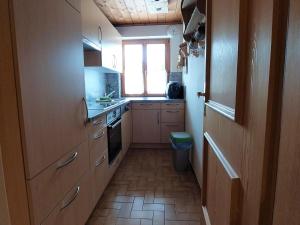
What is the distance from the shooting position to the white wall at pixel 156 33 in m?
3.84

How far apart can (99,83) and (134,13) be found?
1.28 metres

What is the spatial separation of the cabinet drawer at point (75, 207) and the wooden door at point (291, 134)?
108 cm

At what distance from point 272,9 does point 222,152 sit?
0.60 meters

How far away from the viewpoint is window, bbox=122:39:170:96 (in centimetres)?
407

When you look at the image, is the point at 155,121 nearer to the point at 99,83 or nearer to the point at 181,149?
the point at 181,149

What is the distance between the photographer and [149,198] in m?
2.07

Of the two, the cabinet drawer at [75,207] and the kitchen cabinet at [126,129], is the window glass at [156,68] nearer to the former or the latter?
the kitchen cabinet at [126,129]

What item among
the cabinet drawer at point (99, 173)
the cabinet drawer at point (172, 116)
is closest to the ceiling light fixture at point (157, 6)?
the cabinet drawer at point (172, 116)

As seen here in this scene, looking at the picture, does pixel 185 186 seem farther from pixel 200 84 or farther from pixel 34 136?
pixel 34 136

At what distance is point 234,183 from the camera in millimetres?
687

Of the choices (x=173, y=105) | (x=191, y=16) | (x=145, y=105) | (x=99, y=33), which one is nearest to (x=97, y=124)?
(x=99, y=33)

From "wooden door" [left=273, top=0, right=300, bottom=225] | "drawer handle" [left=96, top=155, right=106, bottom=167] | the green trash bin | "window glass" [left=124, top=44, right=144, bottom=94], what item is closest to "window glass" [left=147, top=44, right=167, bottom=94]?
"window glass" [left=124, top=44, right=144, bottom=94]

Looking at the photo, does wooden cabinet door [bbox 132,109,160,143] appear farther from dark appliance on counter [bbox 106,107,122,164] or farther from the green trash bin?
the green trash bin

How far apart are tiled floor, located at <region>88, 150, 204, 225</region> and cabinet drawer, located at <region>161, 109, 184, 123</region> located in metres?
0.84
